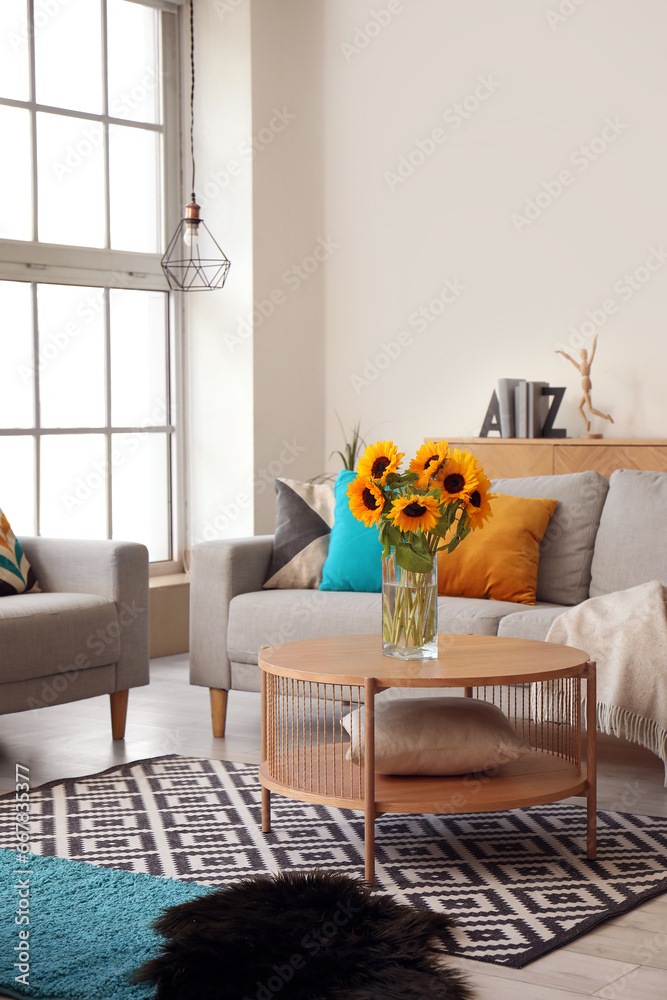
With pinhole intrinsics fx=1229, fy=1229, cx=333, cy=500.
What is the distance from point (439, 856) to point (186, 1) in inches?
179

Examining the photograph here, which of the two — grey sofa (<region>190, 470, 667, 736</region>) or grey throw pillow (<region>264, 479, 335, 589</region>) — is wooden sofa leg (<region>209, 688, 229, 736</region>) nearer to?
grey sofa (<region>190, 470, 667, 736</region>)

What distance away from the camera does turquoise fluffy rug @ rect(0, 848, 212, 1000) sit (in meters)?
2.15

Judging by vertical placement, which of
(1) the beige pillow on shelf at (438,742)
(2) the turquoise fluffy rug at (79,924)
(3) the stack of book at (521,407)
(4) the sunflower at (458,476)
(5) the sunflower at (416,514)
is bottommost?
(2) the turquoise fluffy rug at (79,924)

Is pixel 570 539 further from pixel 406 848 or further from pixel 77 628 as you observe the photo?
pixel 77 628

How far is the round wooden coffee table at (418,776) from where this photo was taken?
8.97 ft

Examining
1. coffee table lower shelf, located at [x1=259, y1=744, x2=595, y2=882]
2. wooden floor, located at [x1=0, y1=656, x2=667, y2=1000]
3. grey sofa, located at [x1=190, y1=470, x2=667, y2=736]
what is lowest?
wooden floor, located at [x1=0, y1=656, x2=667, y2=1000]

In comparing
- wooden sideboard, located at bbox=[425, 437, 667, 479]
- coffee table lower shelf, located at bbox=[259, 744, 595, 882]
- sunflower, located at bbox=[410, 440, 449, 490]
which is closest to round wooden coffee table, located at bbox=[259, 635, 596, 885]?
coffee table lower shelf, located at bbox=[259, 744, 595, 882]

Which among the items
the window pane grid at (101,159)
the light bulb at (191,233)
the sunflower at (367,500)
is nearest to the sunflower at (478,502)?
the sunflower at (367,500)

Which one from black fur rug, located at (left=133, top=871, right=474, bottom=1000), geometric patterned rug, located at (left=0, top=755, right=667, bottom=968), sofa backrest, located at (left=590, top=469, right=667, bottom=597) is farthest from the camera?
sofa backrest, located at (left=590, top=469, right=667, bottom=597)

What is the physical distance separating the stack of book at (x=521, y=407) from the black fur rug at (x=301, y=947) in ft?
9.97

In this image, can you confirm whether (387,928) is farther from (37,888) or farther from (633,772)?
(633,772)

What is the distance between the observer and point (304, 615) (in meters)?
4.11

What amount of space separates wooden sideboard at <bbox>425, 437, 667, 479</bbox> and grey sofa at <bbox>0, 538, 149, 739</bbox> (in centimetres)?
169

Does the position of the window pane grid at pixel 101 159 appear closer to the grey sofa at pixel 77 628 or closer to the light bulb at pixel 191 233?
the light bulb at pixel 191 233
